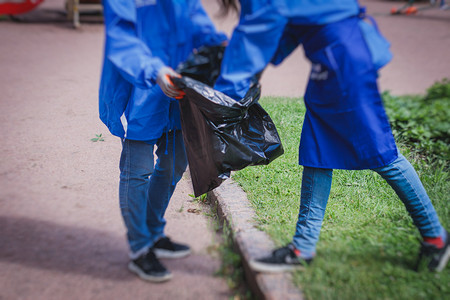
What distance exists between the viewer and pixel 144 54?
1978mm

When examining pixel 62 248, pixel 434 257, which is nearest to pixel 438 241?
pixel 434 257

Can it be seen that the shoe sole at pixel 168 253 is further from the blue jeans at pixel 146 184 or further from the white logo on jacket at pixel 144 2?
the white logo on jacket at pixel 144 2

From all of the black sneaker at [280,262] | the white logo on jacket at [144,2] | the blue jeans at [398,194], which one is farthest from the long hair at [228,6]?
the black sneaker at [280,262]

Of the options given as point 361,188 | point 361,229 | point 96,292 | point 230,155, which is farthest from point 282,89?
point 96,292

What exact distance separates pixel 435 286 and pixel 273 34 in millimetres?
1473

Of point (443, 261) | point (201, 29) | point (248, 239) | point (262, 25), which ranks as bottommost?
point (248, 239)

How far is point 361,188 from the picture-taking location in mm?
3379

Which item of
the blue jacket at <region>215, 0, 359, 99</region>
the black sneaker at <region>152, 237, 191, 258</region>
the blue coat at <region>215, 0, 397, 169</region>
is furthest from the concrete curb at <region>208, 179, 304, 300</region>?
the blue jacket at <region>215, 0, 359, 99</region>

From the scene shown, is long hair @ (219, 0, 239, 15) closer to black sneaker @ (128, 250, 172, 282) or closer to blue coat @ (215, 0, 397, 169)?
blue coat @ (215, 0, 397, 169)

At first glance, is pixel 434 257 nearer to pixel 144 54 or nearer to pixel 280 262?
pixel 280 262

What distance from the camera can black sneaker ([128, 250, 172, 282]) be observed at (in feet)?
7.59

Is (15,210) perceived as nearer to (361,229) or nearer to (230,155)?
(230,155)

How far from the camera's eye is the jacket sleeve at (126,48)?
1.92 meters

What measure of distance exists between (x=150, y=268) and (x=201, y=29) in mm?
1305
